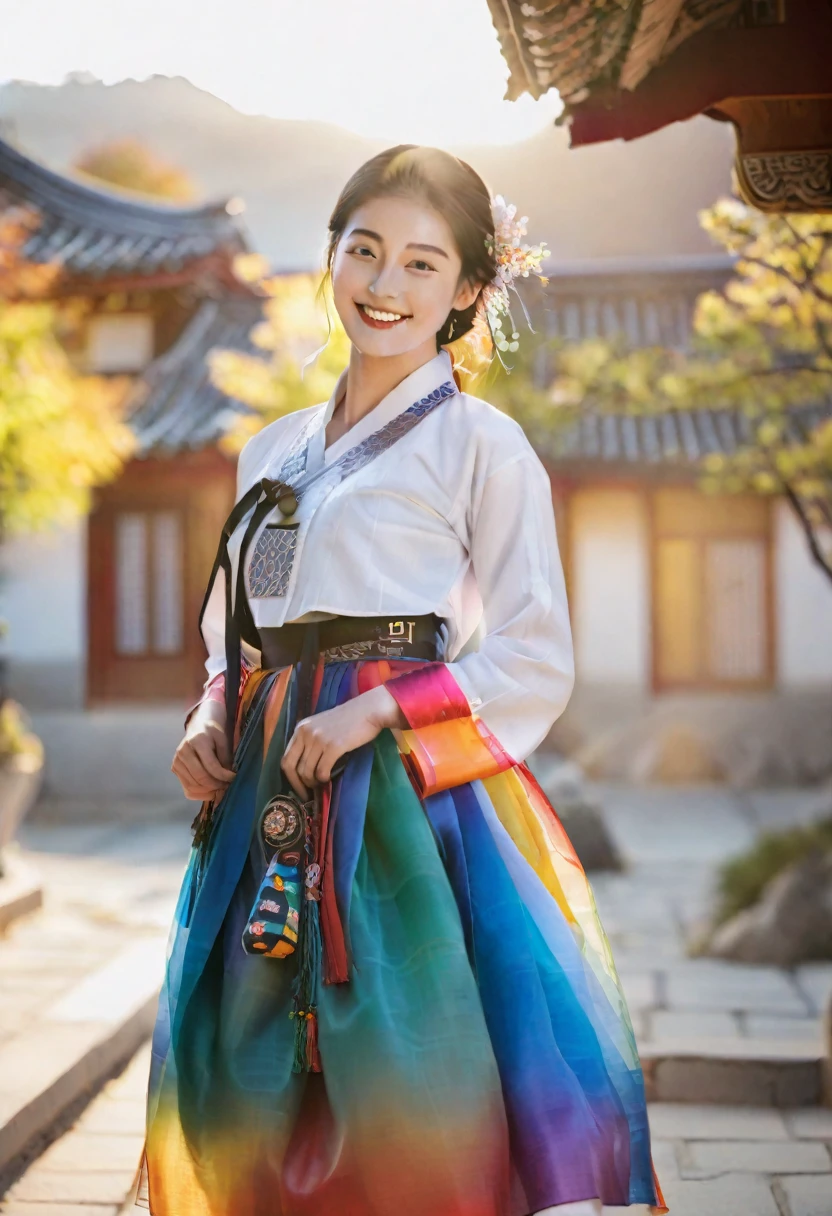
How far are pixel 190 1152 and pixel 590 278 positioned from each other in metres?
15.9

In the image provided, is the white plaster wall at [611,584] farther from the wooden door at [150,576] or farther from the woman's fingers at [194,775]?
the woman's fingers at [194,775]

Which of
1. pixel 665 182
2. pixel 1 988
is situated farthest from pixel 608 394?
pixel 665 182

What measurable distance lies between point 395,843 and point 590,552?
12363mm

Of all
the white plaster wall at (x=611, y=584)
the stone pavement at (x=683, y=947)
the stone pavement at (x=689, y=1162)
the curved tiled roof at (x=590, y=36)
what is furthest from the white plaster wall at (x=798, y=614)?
the curved tiled roof at (x=590, y=36)

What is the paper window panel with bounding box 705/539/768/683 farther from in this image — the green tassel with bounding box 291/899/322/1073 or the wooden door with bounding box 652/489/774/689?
the green tassel with bounding box 291/899/322/1073

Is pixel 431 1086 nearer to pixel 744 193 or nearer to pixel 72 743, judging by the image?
pixel 744 193

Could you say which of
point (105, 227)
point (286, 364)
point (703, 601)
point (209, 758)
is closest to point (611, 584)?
point (703, 601)

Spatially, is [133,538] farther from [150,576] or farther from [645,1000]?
[645,1000]

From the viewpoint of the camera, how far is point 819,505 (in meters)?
7.04

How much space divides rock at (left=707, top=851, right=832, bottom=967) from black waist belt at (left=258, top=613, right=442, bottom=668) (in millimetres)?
4511

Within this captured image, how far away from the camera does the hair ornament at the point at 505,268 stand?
227cm

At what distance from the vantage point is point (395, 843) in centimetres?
194

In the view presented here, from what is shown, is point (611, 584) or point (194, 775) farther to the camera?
point (611, 584)

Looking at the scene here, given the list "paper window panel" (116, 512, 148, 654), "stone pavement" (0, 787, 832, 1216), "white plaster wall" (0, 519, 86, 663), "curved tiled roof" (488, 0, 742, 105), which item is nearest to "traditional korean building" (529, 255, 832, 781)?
"stone pavement" (0, 787, 832, 1216)
